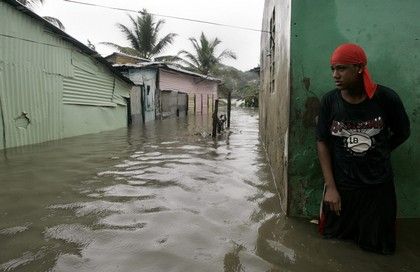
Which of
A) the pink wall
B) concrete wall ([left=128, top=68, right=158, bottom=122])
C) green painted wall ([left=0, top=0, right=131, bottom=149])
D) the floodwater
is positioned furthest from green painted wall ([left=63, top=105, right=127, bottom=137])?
the pink wall

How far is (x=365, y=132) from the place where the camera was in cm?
271

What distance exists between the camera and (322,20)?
3.13 m

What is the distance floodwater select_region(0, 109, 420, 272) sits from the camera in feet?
8.20

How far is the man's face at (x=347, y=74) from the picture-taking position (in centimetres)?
258

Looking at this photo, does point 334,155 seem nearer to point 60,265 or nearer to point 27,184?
point 60,265

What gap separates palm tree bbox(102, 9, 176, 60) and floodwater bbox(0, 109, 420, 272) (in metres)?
23.8

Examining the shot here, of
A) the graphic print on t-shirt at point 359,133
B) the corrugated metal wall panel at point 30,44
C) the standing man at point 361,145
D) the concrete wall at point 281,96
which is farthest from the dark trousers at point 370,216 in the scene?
the corrugated metal wall panel at point 30,44

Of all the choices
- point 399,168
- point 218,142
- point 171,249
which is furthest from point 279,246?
point 218,142

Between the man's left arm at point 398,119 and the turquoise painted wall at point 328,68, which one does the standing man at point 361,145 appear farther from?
the turquoise painted wall at point 328,68

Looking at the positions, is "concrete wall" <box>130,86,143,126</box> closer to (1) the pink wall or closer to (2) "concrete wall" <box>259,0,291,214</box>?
(1) the pink wall

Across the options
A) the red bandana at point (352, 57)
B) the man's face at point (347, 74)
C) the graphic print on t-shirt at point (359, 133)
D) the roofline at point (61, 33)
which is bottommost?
the graphic print on t-shirt at point (359, 133)

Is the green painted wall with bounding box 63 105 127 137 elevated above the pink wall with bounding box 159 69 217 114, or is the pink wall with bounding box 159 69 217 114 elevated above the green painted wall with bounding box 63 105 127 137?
the pink wall with bounding box 159 69 217 114

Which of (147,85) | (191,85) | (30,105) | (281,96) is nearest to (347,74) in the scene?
(281,96)

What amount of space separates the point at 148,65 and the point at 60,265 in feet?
53.8
